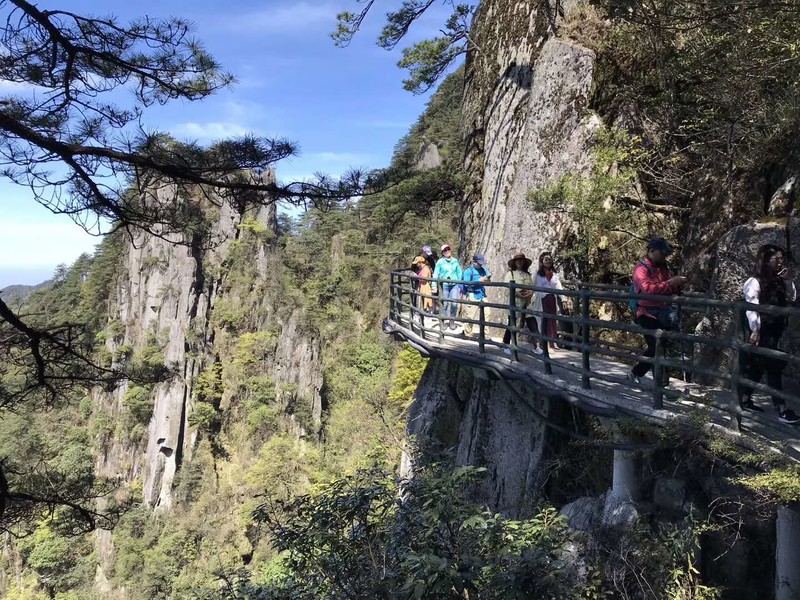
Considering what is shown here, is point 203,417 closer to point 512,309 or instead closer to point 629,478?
point 512,309

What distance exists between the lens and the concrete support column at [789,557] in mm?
3178

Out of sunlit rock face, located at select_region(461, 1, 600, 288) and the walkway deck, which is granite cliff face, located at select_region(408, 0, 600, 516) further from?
the walkway deck

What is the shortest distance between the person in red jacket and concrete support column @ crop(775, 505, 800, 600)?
4.56ft

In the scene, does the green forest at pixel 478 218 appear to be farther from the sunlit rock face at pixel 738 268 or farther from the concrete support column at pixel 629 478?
the sunlit rock face at pixel 738 268

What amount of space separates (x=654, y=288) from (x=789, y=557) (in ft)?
6.56

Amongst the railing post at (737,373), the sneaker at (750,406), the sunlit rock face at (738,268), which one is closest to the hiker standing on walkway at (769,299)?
the sneaker at (750,406)

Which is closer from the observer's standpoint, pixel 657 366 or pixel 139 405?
pixel 657 366

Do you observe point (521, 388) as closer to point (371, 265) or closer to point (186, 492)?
point (371, 265)

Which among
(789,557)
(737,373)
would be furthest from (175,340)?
(789,557)

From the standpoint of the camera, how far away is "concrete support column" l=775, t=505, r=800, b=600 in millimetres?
3178

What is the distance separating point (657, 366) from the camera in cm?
377

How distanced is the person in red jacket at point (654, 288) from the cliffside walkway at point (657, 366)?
140mm

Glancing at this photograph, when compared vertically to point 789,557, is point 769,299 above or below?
above

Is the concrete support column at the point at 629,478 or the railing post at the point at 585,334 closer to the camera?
the railing post at the point at 585,334
